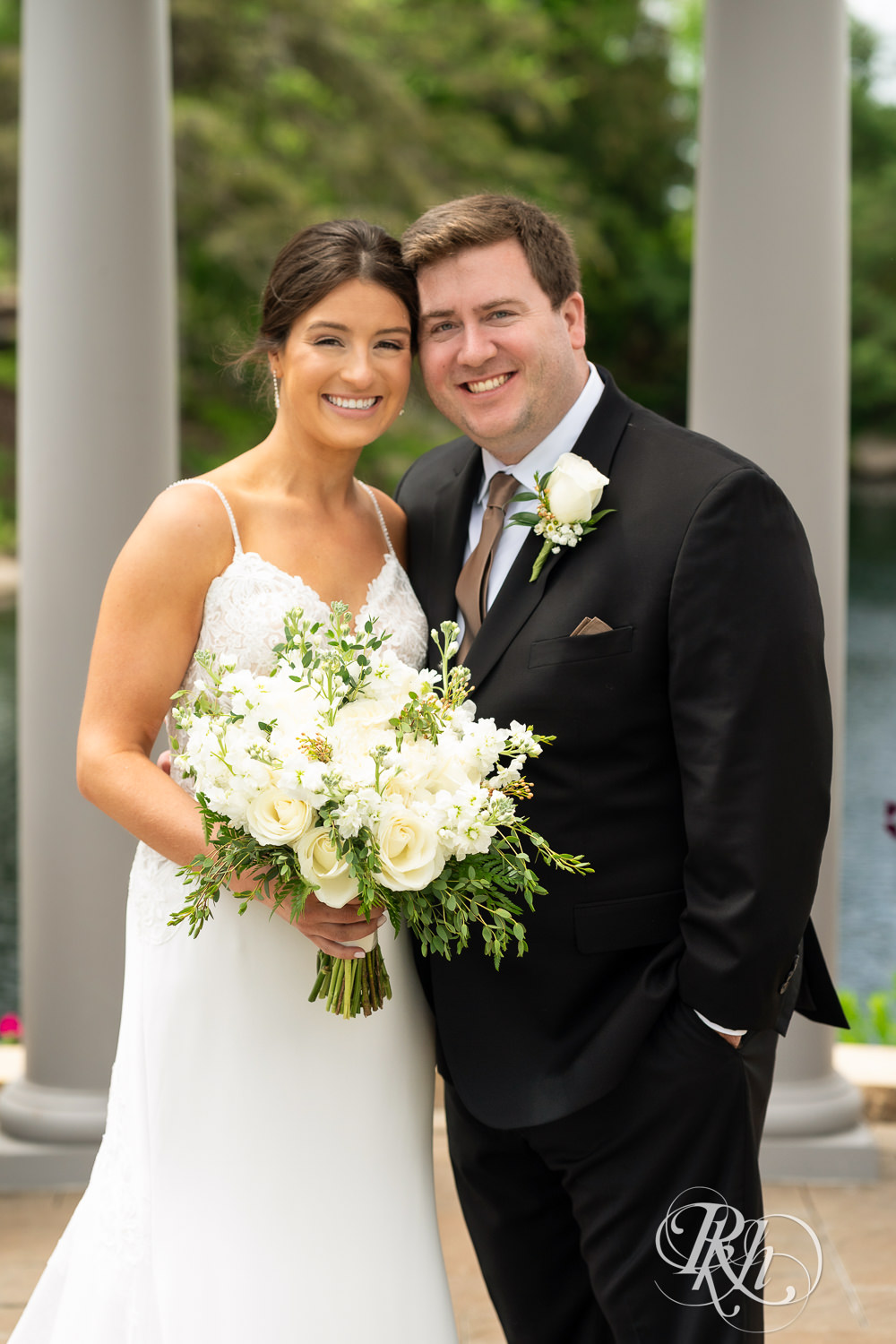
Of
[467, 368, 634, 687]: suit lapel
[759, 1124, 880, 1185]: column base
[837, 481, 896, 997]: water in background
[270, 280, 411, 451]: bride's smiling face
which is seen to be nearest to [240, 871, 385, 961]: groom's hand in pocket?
[467, 368, 634, 687]: suit lapel

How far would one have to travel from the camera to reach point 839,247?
462cm

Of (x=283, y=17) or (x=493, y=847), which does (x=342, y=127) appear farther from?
(x=493, y=847)

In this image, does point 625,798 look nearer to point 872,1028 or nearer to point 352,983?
point 352,983

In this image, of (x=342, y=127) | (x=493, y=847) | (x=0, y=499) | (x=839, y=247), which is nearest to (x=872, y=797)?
(x=839, y=247)

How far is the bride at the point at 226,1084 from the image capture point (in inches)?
117

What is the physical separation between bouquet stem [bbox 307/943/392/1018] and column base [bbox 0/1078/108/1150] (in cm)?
220

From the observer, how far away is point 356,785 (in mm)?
2406

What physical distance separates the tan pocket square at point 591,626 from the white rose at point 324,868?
81cm

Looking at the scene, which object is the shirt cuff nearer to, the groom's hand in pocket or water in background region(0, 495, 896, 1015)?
the groom's hand in pocket

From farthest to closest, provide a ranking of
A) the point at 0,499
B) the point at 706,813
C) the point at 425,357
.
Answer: the point at 0,499 → the point at 425,357 → the point at 706,813

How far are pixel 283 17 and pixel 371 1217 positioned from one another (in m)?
20.3

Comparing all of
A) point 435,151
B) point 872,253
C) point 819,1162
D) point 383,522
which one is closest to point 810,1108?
point 819,1162

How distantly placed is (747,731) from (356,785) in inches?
36.0

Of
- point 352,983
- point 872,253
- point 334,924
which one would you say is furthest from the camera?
point 872,253
